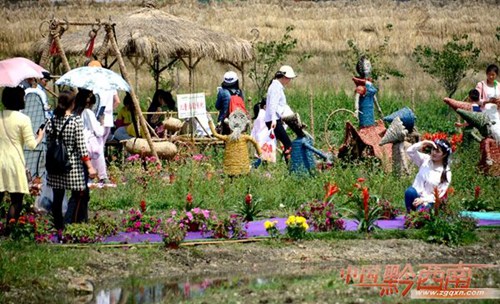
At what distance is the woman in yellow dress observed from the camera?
12961mm

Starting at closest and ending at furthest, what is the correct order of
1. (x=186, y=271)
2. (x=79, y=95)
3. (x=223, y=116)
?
1. (x=186, y=271)
2. (x=79, y=95)
3. (x=223, y=116)

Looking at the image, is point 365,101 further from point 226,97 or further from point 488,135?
point 226,97

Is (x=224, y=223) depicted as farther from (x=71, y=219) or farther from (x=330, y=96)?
(x=330, y=96)

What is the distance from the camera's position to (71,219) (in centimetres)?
1335

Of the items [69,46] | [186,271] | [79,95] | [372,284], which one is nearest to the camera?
[372,284]

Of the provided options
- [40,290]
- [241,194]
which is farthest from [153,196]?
[40,290]

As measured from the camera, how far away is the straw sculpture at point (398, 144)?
55.9 feet

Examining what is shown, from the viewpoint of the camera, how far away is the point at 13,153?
13.1 m

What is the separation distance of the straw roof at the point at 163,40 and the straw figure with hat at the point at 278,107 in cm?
350

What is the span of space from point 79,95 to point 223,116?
6396mm

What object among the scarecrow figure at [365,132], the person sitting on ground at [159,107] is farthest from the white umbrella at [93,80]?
the person sitting on ground at [159,107]

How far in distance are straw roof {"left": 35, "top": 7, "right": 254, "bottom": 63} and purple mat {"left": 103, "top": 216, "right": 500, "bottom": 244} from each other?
8055 millimetres

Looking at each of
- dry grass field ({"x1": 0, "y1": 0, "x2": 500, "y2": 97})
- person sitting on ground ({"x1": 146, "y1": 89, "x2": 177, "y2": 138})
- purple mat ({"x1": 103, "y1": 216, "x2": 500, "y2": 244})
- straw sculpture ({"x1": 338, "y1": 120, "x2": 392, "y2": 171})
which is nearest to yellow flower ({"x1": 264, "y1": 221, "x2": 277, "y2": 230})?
purple mat ({"x1": 103, "y1": 216, "x2": 500, "y2": 244})

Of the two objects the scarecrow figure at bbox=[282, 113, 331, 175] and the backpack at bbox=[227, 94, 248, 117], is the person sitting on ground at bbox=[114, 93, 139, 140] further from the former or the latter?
the scarecrow figure at bbox=[282, 113, 331, 175]
